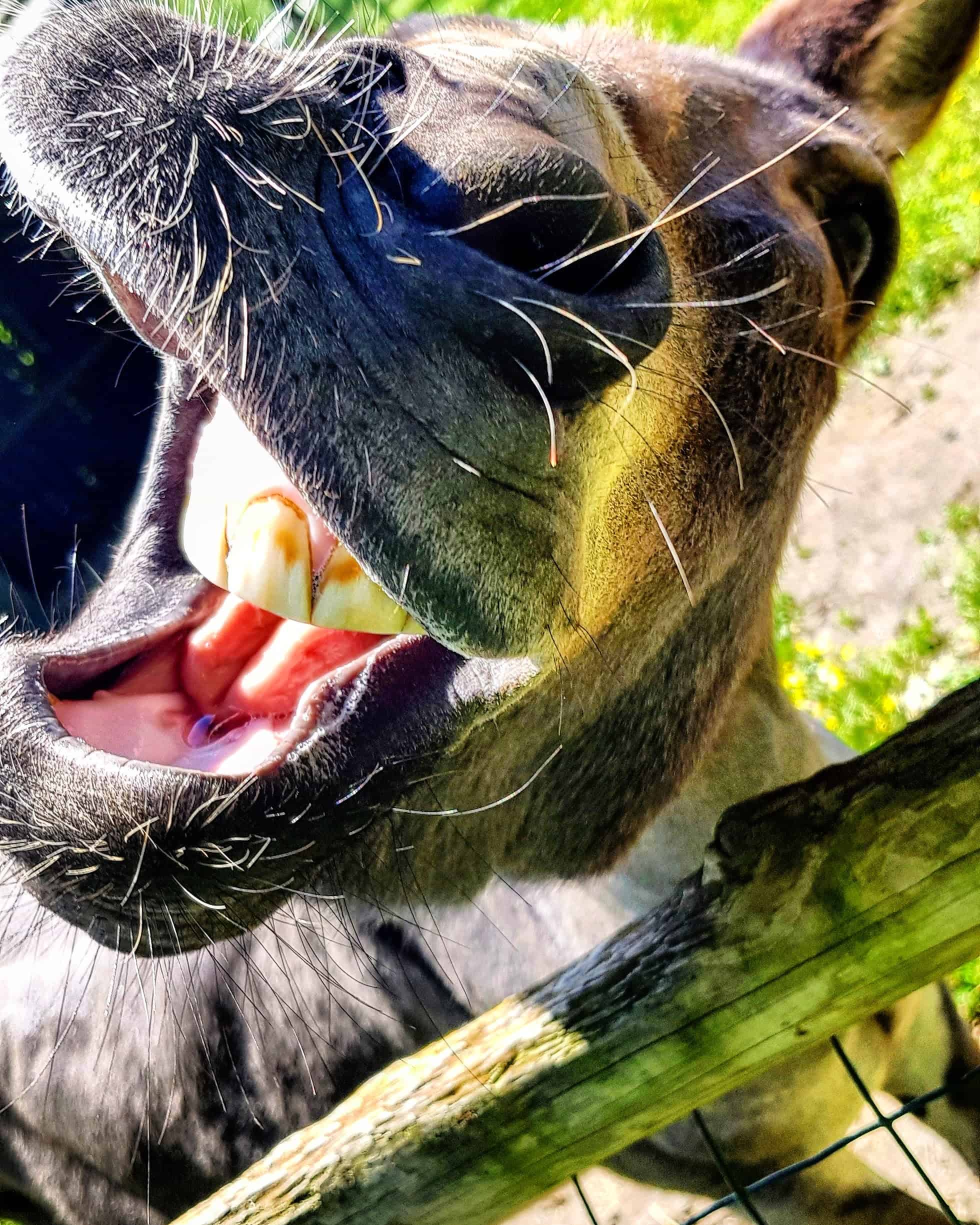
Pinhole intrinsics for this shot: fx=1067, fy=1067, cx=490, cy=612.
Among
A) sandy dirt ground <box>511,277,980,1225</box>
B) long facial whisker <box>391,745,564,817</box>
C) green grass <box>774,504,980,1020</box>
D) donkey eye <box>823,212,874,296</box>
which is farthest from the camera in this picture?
sandy dirt ground <box>511,277,980,1225</box>

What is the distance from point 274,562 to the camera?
1.28 m

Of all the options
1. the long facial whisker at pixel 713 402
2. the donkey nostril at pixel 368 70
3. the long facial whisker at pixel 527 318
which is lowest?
the long facial whisker at pixel 713 402

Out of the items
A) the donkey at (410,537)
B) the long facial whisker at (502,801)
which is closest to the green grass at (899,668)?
the donkey at (410,537)

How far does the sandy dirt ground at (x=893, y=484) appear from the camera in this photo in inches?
172

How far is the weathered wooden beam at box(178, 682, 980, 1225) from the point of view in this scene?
3.55 feet

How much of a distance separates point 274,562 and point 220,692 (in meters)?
0.25

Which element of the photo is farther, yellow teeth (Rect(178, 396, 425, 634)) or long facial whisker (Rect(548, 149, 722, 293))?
yellow teeth (Rect(178, 396, 425, 634))

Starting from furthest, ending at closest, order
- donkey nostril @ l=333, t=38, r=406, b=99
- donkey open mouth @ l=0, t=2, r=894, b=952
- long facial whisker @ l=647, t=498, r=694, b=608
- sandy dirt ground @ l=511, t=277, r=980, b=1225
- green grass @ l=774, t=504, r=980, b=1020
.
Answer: sandy dirt ground @ l=511, t=277, r=980, b=1225, green grass @ l=774, t=504, r=980, b=1020, long facial whisker @ l=647, t=498, r=694, b=608, donkey nostril @ l=333, t=38, r=406, b=99, donkey open mouth @ l=0, t=2, r=894, b=952

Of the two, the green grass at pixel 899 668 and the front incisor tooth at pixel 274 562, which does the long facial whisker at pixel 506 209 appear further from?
the green grass at pixel 899 668

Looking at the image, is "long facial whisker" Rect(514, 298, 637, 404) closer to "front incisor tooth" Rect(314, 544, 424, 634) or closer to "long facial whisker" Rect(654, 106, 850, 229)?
"long facial whisker" Rect(654, 106, 850, 229)

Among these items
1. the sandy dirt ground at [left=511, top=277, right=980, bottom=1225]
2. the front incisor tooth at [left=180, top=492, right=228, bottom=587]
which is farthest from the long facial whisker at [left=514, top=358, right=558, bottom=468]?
the sandy dirt ground at [left=511, top=277, right=980, bottom=1225]

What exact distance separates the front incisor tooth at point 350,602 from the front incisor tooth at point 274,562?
0.02m

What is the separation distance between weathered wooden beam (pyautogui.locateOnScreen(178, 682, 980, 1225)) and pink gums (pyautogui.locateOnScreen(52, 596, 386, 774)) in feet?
1.46

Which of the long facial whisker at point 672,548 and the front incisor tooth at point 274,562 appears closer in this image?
the front incisor tooth at point 274,562
